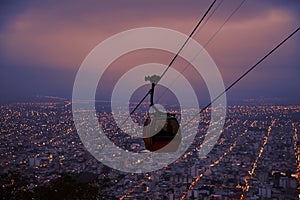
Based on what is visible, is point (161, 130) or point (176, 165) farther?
point (176, 165)

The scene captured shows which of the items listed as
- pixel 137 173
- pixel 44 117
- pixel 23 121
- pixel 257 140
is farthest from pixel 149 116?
pixel 44 117

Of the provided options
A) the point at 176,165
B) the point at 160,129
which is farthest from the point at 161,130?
the point at 176,165

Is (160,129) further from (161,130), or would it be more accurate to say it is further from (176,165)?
(176,165)

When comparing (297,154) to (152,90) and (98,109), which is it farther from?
(98,109)

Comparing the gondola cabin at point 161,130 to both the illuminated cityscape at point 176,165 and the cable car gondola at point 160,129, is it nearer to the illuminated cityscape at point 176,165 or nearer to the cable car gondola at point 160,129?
the cable car gondola at point 160,129

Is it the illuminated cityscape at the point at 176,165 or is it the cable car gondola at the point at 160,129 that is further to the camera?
the illuminated cityscape at the point at 176,165

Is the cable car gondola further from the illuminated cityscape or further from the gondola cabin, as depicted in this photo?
the illuminated cityscape

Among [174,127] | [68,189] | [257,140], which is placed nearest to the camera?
[174,127]

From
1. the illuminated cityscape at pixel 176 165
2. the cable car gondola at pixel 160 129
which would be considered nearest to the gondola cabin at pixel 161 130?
the cable car gondola at pixel 160 129
